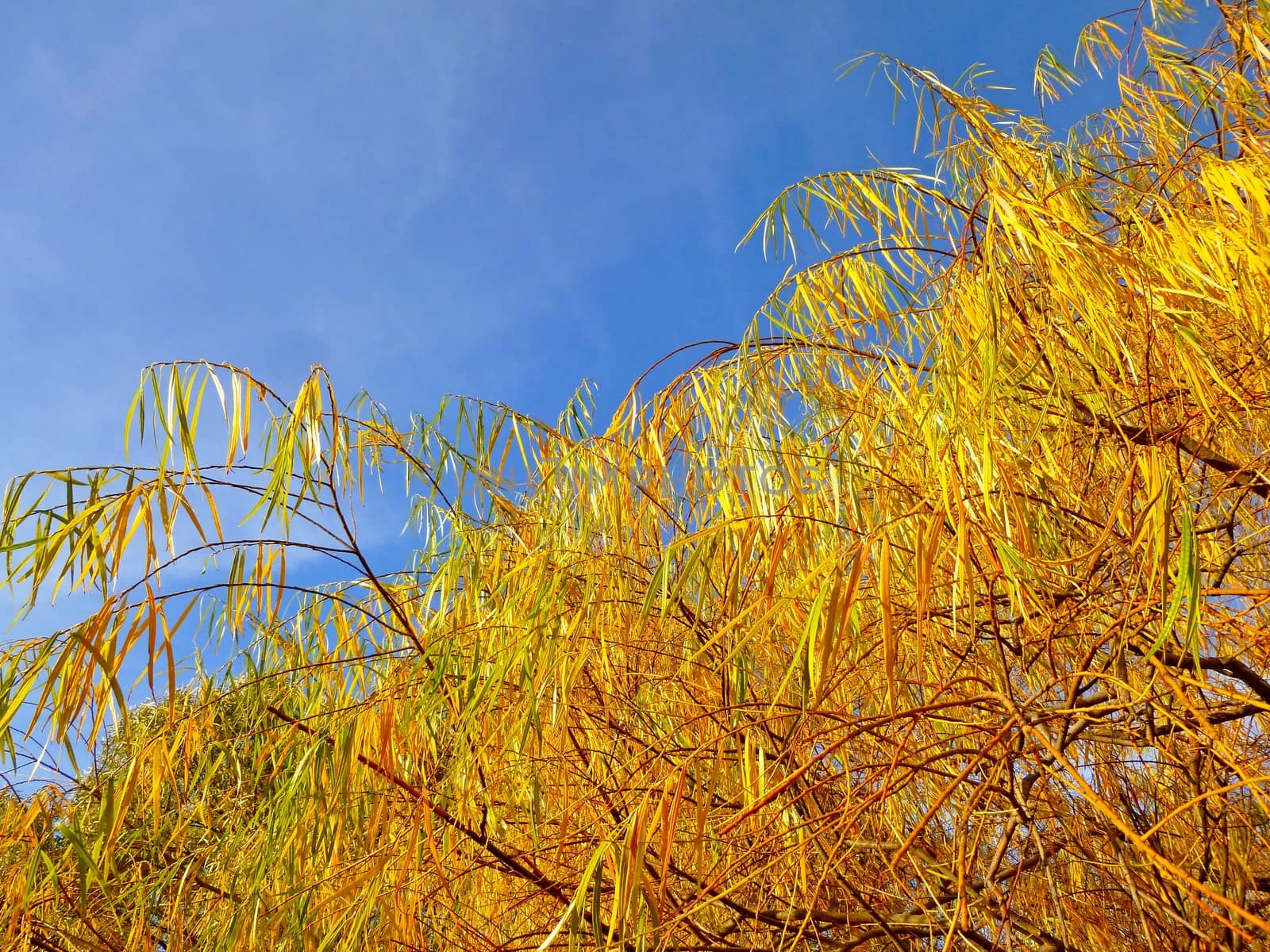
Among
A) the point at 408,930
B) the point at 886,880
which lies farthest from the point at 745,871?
the point at 408,930

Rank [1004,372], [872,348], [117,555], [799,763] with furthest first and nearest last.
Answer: [872,348]
[799,763]
[1004,372]
[117,555]

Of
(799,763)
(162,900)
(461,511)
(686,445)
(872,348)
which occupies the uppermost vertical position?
(872,348)

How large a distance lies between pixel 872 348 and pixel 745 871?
2.61 ft

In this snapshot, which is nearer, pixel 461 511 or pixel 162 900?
→ pixel 461 511

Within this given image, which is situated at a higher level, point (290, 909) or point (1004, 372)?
point (1004, 372)

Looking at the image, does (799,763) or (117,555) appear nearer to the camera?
A: (117,555)

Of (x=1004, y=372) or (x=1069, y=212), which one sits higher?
(x=1069, y=212)

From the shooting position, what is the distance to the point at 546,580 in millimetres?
1228

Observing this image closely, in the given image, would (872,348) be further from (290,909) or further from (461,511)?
(290,909)

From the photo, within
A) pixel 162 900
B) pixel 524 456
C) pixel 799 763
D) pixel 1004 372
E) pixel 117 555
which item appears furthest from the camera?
pixel 162 900

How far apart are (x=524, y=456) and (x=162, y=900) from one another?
155 cm

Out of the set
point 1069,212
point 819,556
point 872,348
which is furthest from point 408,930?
point 1069,212

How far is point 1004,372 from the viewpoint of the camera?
115 cm

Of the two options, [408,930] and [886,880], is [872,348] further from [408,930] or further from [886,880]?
[408,930]
